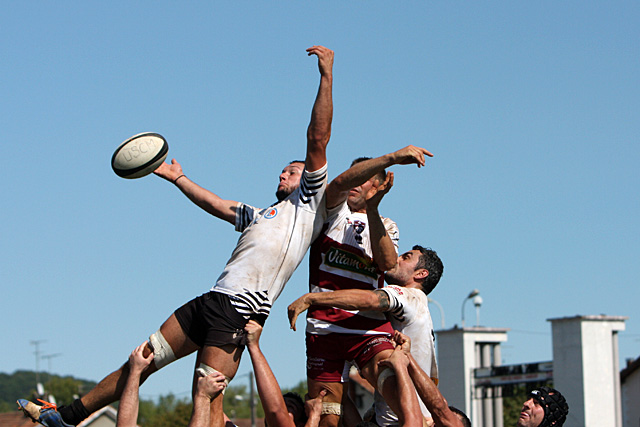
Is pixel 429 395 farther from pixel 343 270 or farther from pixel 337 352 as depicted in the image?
pixel 343 270

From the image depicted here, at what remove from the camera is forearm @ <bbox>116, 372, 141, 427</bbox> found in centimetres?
679

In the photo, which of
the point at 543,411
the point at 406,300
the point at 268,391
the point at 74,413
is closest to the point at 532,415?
the point at 543,411

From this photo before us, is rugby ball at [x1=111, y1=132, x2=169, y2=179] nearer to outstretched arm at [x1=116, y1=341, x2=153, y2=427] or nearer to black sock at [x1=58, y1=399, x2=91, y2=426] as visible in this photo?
outstretched arm at [x1=116, y1=341, x2=153, y2=427]

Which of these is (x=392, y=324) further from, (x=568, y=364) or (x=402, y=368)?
(x=568, y=364)

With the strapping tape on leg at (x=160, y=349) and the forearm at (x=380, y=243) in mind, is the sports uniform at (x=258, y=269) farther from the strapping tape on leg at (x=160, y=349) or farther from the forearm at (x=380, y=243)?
the forearm at (x=380, y=243)

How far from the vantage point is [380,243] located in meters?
6.99

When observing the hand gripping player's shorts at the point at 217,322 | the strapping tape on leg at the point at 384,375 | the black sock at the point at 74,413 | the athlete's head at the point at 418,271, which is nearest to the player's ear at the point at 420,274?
the athlete's head at the point at 418,271

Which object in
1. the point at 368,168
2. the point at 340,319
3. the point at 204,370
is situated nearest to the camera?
the point at 368,168

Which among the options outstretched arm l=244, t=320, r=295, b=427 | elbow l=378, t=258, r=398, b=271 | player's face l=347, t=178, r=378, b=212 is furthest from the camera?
player's face l=347, t=178, r=378, b=212

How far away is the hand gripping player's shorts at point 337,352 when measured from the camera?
7324 millimetres

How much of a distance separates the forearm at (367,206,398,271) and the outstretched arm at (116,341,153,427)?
1.92 meters

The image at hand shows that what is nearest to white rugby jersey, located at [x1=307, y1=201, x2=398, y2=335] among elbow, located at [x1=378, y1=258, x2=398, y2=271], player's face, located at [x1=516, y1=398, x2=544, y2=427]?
elbow, located at [x1=378, y1=258, x2=398, y2=271]

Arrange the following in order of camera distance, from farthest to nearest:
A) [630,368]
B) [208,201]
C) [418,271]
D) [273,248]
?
[630,368]
[418,271]
[208,201]
[273,248]

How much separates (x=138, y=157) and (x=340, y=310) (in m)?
2.06
